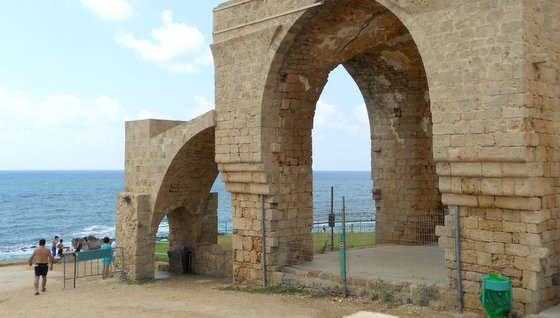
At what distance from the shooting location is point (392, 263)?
12.1 m

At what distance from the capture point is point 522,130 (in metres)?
7.52

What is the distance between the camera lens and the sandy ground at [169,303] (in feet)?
30.4

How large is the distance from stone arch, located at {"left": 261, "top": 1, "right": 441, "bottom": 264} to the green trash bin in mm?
5137

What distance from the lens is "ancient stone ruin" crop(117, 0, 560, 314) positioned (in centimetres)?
778

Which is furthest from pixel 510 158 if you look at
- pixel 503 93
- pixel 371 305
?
pixel 371 305

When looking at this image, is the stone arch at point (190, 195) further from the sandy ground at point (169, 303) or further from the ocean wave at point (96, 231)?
the ocean wave at point (96, 231)

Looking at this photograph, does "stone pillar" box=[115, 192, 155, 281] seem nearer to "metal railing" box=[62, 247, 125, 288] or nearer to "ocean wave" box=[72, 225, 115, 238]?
"metal railing" box=[62, 247, 125, 288]

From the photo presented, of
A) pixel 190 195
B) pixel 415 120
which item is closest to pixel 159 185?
pixel 190 195

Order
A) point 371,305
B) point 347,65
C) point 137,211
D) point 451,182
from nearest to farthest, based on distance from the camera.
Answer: point 451,182 < point 371,305 < point 137,211 < point 347,65

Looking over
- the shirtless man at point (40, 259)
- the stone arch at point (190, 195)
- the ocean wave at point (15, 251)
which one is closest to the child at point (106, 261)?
the stone arch at point (190, 195)

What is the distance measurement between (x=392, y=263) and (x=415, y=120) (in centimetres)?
532

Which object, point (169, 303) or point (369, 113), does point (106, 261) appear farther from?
point (369, 113)

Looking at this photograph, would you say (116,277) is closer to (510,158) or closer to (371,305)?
(371,305)

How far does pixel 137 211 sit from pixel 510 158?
→ 34.1ft
